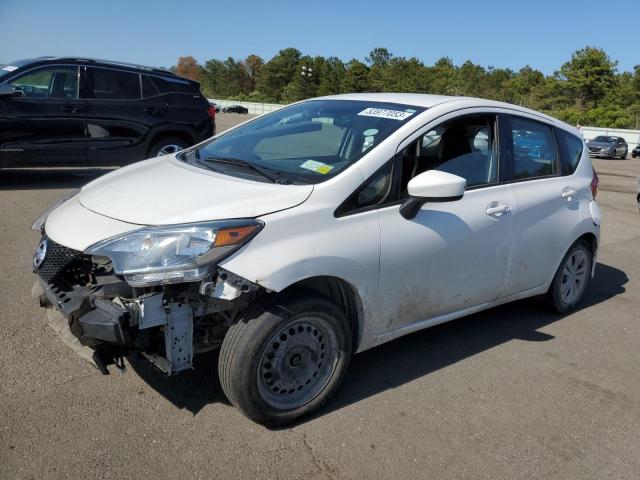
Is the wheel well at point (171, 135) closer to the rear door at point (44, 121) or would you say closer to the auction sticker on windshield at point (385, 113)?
the rear door at point (44, 121)

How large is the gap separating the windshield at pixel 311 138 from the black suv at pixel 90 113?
486 cm

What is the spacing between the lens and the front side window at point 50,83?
833cm

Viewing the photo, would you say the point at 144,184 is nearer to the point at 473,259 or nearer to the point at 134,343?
the point at 134,343

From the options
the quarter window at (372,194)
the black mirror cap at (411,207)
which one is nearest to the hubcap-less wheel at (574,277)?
the black mirror cap at (411,207)

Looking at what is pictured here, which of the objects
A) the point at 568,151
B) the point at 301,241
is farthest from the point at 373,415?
the point at 568,151

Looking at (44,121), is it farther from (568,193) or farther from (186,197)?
(568,193)

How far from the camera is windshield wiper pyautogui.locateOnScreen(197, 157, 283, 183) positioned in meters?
3.25

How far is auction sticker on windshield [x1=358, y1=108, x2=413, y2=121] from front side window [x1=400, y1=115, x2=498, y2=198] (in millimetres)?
183

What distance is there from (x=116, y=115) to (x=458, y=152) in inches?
259

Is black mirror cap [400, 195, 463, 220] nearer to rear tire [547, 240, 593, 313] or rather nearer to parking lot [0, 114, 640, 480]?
parking lot [0, 114, 640, 480]

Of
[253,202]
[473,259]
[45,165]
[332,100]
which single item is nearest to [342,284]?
[253,202]

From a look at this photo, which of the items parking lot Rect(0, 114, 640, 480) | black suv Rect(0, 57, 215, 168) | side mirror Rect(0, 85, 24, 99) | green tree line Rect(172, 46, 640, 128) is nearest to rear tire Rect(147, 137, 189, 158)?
black suv Rect(0, 57, 215, 168)

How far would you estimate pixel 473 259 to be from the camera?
3783 millimetres

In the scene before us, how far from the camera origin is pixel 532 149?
4.45m
